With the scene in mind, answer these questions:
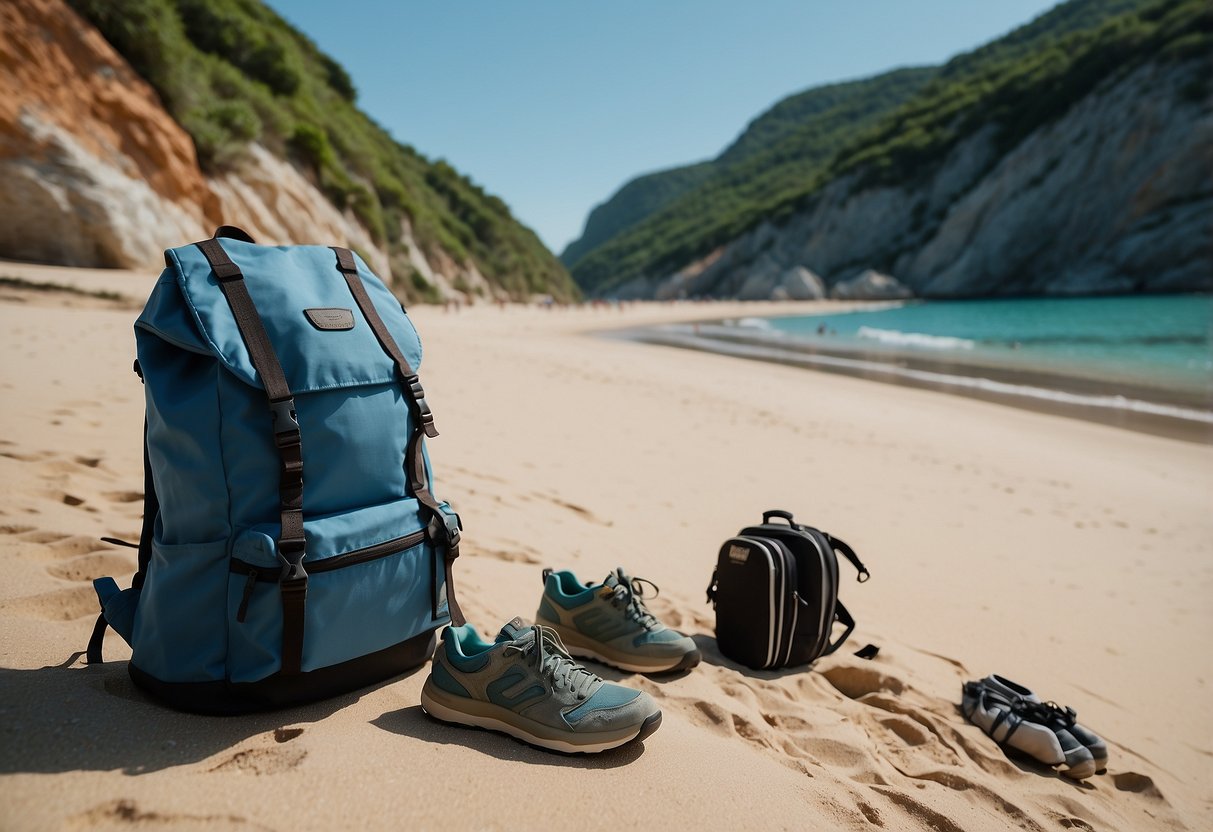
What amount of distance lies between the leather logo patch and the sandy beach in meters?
1.08

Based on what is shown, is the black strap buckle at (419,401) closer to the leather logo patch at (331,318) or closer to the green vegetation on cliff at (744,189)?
the leather logo patch at (331,318)

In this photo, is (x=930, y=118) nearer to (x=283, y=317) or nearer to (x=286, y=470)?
(x=283, y=317)

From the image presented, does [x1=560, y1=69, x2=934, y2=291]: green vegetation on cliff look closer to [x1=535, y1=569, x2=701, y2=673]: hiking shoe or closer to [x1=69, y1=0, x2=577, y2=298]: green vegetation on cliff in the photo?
[x1=69, y1=0, x2=577, y2=298]: green vegetation on cliff

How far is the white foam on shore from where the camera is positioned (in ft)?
35.9

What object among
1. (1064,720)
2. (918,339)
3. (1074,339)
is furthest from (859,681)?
(1074,339)

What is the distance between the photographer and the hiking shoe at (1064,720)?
7.41 ft

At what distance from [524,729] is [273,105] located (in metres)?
24.7

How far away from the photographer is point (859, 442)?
7.43 metres

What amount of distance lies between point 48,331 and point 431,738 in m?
7.75

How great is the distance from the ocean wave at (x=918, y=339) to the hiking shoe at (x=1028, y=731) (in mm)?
23131

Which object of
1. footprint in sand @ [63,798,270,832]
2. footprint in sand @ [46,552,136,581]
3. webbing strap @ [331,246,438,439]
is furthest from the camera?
footprint in sand @ [46,552,136,581]

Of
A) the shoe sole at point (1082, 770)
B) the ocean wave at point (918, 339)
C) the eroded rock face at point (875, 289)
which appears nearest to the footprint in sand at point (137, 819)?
the shoe sole at point (1082, 770)

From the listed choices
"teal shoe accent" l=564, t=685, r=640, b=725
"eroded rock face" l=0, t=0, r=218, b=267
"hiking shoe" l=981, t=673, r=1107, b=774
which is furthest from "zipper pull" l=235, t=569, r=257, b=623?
"eroded rock face" l=0, t=0, r=218, b=267

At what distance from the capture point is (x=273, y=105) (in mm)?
21141
